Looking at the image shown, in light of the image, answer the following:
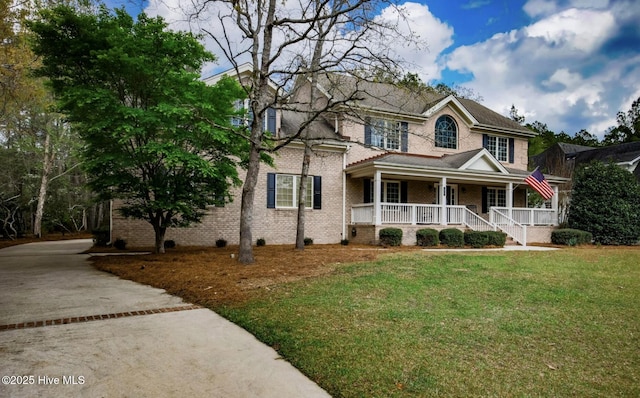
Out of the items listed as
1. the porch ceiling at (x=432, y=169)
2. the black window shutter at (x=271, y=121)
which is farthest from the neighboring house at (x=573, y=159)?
the black window shutter at (x=271, y=121)

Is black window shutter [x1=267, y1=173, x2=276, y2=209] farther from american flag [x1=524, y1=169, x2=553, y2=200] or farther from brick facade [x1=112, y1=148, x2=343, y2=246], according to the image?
american flag [x1=524, y1=169, x2=553, y2=200]

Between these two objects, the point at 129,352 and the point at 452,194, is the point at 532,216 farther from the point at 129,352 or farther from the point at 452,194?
the point at 129,352

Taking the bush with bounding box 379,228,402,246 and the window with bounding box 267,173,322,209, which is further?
the window with bounding box 267,173,322,209

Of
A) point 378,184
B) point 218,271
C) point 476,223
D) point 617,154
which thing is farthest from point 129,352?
point 617,154

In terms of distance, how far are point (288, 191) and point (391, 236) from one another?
4851mm

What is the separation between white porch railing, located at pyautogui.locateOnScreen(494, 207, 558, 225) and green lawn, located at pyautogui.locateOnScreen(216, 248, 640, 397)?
11709 mm

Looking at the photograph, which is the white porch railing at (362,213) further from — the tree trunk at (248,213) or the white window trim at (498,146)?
the white window trim at (498,146)

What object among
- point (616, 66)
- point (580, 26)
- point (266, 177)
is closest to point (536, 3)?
point (580, 26)

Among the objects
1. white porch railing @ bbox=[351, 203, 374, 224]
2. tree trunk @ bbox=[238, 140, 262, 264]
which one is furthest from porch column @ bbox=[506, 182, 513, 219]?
tree trunk @ bbox=[238, 140, 262, 264]

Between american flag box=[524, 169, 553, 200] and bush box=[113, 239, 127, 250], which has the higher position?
american flag box=[524, 169, 553, 200]

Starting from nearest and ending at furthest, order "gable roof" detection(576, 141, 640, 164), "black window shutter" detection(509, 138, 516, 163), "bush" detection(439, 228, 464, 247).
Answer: "bush" detection(439, 228, 464, 247)
"black window shutter" detection(509, 138, 516, 163)
"gable roof" detection(576, 141, 640, 164)

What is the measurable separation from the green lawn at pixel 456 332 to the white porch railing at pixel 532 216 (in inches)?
461

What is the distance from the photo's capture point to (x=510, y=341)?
423 centimetres

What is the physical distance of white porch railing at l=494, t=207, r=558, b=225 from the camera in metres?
19.3
